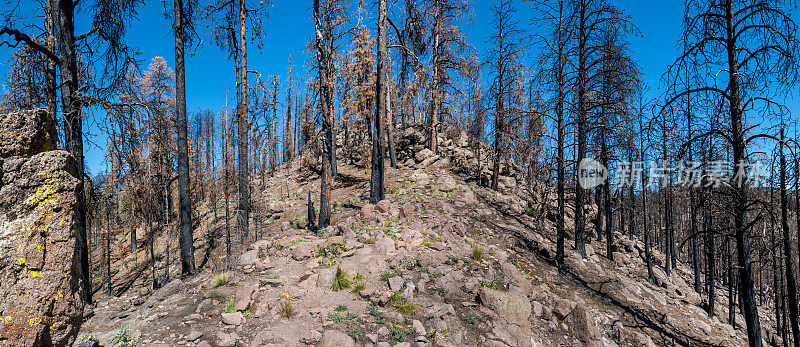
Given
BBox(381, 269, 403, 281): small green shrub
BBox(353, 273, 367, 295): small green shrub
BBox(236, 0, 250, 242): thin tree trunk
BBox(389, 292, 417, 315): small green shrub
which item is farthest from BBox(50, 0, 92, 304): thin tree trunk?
BBox(236, 0, 250, 242): thin tree trunk

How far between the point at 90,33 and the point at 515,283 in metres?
10.0

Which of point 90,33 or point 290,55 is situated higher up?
point 290,55

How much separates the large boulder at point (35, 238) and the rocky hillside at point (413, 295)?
153 cm

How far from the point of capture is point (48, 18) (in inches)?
284

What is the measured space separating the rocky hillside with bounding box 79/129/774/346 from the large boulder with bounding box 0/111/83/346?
1.53 meters

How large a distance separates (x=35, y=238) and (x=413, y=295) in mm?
4995

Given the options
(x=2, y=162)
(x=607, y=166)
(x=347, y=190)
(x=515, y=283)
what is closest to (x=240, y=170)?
(x=347, y=190)

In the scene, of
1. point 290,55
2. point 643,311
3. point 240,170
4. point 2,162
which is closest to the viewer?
point 2,162

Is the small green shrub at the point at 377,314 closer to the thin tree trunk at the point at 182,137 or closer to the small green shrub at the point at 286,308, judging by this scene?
the small green shrub at the point at 286,308

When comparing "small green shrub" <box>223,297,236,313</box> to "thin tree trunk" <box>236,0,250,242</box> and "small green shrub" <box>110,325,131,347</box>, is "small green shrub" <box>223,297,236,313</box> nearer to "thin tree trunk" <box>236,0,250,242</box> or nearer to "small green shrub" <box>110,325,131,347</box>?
"small green shrub" <box>110,325,131,347</box>

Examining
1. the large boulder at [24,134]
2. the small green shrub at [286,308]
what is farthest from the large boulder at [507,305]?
the large boulder at [24,134]

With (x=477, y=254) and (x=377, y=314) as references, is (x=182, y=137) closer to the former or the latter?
(x=377, y=314)

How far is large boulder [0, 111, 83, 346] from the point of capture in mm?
2652

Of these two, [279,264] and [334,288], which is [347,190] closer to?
[279,264]
